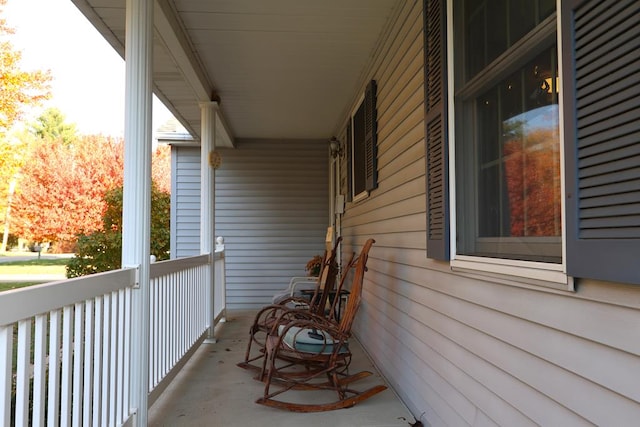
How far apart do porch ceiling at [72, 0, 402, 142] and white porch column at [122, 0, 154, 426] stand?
0.62 meters

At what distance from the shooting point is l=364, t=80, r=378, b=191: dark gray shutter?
4.32 metres

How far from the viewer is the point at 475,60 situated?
7.07 feet

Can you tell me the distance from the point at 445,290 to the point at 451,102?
2.97 ft

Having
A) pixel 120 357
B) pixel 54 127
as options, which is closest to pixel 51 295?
pixel 120 357

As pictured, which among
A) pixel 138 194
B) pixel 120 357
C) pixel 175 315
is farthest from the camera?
pixel 175 315

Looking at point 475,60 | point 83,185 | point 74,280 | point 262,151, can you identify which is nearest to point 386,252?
point 475,60

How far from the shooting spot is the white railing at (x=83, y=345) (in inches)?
58.6

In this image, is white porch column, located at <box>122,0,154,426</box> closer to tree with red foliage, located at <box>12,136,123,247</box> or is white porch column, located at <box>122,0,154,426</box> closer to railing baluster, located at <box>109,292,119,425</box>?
railing baluster, located at <box>109,292,119,425</box>

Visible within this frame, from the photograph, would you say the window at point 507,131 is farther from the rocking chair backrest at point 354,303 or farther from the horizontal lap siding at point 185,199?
the horizontal lap siding at point 185,199

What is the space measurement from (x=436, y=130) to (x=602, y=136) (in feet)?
4.31

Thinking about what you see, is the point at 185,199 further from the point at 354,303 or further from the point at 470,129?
the point at 470,129

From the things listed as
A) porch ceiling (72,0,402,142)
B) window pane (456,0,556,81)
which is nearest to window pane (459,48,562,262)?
window pane (456,0,556,81)

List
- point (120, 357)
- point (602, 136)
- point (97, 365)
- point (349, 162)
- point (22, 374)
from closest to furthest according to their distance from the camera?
point (602, 136) < point (22, 374) < point (97, 365) < point (120, 357) < point (349, 162)

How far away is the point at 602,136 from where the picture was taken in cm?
121
